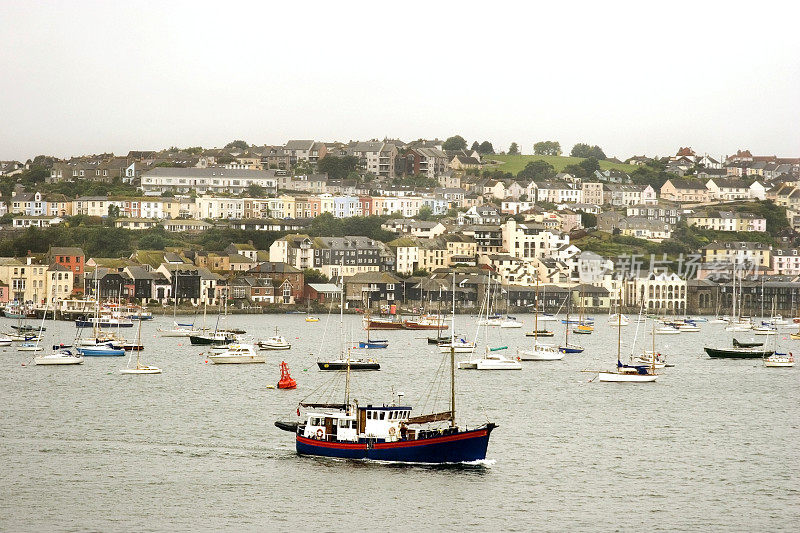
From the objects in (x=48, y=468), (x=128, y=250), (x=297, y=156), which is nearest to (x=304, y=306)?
(x=128, y=250)

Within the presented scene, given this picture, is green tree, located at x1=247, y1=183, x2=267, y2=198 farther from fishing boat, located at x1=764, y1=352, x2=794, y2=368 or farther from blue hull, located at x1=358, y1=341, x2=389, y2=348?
fishing boat, located at x1=764, y1=352, x2=794, y2=368

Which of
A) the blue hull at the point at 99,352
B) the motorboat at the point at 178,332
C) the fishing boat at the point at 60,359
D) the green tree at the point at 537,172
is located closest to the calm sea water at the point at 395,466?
the fishing boat at the point at 60,359

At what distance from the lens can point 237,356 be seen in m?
44.2

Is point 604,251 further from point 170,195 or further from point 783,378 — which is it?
point 783,378

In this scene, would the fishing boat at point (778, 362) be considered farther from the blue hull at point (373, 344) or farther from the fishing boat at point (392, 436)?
the fishing boat at point (392, 436)

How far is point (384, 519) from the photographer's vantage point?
20766 mm

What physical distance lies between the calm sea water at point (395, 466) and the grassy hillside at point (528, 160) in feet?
330

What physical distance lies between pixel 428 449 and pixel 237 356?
70.5 feet

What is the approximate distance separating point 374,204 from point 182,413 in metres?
80.5

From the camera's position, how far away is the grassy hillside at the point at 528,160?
142000 mm

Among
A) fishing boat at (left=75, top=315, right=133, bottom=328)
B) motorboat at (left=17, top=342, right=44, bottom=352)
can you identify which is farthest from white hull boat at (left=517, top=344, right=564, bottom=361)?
fishing boat at (left=75, top=315, right=133, bottom=328)

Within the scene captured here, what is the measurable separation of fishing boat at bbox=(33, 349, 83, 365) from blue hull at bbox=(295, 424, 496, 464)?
837 inches

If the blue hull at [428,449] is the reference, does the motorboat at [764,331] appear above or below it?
above

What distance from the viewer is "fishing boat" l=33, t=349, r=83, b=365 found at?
42.9 metres
